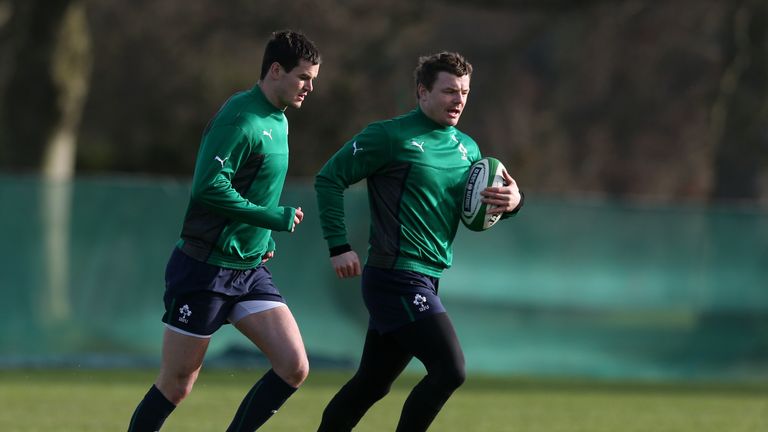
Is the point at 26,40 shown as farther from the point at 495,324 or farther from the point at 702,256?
the point at 702,256

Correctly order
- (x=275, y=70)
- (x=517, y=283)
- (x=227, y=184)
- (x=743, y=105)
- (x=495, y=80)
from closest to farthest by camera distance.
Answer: (x=227, y=184), (x=275, y=70), (x=517, y=283), (x=743, y=105), (x=495, y=80)

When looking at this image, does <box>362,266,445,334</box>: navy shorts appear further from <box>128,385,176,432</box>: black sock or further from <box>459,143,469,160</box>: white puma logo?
<box>128,385,176,432</box>: black sock

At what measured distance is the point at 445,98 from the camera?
646 centimetres

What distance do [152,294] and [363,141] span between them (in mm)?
8310

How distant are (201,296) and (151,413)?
556 millimetres

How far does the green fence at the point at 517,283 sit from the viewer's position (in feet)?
47.1

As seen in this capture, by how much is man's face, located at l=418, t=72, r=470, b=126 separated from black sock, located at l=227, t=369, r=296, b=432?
140 cm

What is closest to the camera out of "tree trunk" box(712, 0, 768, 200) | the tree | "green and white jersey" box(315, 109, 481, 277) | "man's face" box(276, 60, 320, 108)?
"man's face" box(276, 60, 320, 108)

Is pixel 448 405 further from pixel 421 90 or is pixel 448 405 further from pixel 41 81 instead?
pixel 41 81

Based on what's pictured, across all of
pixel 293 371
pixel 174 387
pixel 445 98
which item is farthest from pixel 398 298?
pixel 174 387

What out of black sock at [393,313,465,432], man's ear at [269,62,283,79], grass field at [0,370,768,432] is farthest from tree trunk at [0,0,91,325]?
black sock at [393,313,465,432]

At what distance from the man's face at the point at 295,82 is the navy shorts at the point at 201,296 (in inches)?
31.2

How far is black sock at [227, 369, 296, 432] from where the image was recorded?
6309mm

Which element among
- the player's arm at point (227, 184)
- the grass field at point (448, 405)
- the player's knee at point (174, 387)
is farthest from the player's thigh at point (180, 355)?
the grass field at point (448, 405)
